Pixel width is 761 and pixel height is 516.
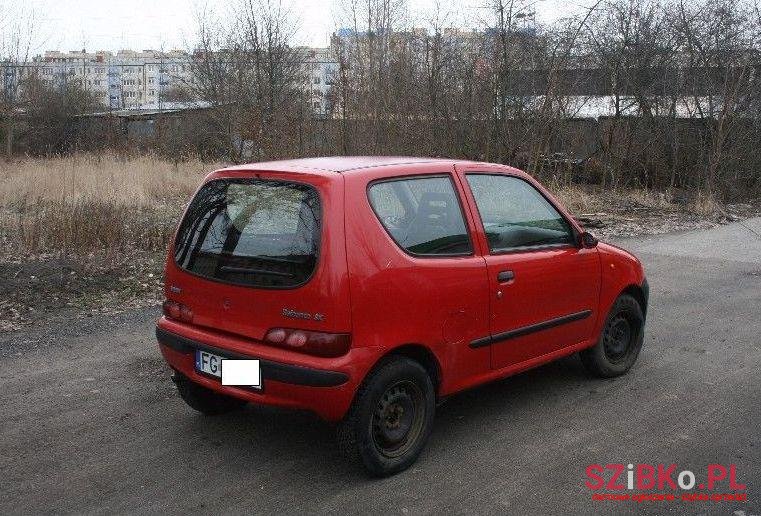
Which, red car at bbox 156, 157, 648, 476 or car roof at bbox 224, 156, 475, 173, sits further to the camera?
car roof at bbox 224, 156, 475, 173

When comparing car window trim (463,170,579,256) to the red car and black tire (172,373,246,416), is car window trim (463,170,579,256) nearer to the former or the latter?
the red car

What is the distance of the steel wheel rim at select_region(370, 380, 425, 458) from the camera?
3.86m

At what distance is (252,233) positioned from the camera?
13.0 ft

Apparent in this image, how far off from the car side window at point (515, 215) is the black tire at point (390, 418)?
101 centimetres

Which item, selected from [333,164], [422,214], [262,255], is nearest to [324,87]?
[333,164]

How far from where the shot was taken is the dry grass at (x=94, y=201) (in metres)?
9.02

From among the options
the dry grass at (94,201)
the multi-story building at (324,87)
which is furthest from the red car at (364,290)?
the multi-story building at (324,87)

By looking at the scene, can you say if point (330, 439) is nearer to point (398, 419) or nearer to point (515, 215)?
point (398, 419)

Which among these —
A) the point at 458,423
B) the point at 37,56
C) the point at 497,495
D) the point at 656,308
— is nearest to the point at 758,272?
the point at 656,308

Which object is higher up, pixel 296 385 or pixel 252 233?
pixel 252 233

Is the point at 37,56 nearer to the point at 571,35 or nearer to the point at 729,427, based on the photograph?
the point at 571,35

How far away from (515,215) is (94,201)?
9.11 metres

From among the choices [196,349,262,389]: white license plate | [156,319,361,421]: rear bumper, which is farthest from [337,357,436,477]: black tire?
[196,349,262,389]: white license plate

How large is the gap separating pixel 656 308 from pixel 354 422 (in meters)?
5.10
